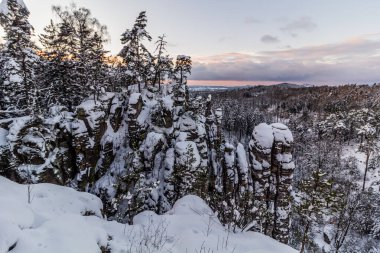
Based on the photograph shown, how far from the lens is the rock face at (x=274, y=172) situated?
2459cm

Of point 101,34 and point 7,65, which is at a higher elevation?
point 101,34

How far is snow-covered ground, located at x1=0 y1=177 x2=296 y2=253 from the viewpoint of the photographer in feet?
15.4

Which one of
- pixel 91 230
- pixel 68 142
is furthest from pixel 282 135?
pixel 91 230

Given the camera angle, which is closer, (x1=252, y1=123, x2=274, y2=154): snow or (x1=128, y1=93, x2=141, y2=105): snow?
(x1=252, y1=123, x2=274, y2=154): snow

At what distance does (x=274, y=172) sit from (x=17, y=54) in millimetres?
26898

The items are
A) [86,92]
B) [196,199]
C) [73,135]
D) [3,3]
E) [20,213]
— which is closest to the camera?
[20,213]

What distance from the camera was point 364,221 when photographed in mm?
38625

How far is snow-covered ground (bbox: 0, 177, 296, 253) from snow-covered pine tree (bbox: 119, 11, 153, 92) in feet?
83.4

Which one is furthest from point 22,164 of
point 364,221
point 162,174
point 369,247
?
point 364,221

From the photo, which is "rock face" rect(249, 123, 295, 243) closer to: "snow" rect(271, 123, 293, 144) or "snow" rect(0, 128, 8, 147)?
"snow" rect(271, 123, 293, 144)

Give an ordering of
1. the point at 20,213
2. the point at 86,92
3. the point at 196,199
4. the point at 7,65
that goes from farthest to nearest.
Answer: the point at 86,92, the point at 7,65, the point at 196,199, the point at 20,213

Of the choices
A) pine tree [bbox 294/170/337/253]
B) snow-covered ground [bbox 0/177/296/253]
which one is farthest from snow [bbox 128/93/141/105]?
pine tree [bbox 294/170/337/253]

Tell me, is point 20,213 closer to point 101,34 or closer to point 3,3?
point 3,3

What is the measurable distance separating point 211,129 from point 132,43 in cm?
1529
